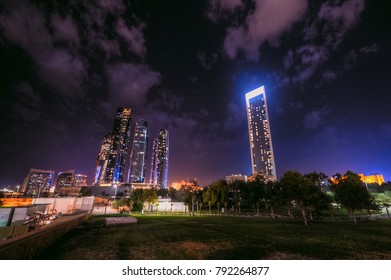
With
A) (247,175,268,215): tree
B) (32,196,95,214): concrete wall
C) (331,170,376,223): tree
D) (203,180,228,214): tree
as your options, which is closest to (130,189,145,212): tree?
(32,196,95,214): concrete wall

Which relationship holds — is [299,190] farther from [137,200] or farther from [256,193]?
[137,200]

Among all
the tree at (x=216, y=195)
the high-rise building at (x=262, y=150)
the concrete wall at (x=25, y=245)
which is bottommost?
the concrete wall at (x=25, y=245)

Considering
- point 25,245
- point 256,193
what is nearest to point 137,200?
point 256,193

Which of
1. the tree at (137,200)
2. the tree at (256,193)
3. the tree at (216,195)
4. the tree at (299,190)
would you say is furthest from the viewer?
the tree at (137,200)

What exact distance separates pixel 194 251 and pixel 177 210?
203ft

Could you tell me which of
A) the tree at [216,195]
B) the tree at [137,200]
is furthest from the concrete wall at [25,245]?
the tree at [137,200]

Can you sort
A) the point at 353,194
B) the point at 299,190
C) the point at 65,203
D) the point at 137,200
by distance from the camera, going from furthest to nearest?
the point at 137,200 → the point at 65,203 → the point at 353,194 → the point at 299,190

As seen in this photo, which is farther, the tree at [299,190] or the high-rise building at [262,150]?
the high-rise building at [262,150]

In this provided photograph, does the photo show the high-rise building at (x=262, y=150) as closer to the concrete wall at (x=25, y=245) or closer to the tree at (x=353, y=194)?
the tree at (x=353, y=194)

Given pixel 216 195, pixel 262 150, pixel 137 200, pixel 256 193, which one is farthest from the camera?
pixel 262 150

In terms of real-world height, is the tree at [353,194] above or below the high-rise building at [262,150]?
below

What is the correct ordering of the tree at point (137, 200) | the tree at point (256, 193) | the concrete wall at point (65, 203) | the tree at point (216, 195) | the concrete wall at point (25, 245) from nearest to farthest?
the concrete wall at point (25, 245), the concrete wall at point (65, 203), the tree at point (216, 195), the tree at point (256, 193), the tree at point (137, 200)
